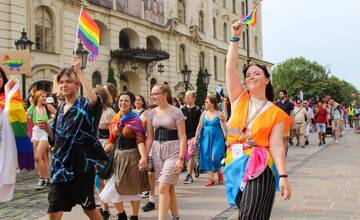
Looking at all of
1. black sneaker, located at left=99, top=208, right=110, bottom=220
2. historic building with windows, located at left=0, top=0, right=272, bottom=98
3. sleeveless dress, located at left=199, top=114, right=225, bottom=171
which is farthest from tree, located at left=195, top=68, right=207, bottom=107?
black sneaker, located at left=99, top=208, right=110, bottom=220

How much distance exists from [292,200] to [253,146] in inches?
169

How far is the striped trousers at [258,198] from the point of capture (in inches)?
142

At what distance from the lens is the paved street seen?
6.74 meters

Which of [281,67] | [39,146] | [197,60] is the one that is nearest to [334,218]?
[39,146]

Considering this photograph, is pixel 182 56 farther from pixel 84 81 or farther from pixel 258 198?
pixel 258 198

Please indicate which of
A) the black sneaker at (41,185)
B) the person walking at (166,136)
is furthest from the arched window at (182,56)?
the person walking at (166,136)

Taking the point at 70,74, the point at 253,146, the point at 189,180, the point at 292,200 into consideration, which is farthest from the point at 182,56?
the point at 253,146

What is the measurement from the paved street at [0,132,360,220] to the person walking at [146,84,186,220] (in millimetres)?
993

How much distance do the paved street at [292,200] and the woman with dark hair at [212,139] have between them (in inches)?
18.6

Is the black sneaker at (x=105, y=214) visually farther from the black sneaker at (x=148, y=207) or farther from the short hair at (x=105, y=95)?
the short hair at (x=105, y=95)

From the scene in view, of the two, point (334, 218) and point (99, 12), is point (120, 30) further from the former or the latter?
point (334, 218)

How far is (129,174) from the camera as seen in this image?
605 centimetres

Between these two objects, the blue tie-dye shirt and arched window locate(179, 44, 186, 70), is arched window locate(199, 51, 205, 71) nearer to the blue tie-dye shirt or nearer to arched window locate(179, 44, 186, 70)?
arched window locate(179, 44, 186, 70)

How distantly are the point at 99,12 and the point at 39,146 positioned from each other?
17.4 metres
